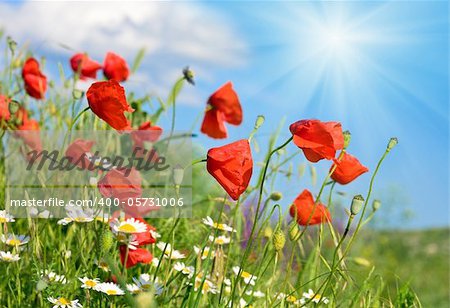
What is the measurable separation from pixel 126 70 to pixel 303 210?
1.23 meters

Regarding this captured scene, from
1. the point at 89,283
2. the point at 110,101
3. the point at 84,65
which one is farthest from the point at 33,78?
the point at 89,283

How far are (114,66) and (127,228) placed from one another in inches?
46.8

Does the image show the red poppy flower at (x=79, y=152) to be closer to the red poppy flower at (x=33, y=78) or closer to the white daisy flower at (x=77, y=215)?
the white daisy flower at (x=77, y=215)

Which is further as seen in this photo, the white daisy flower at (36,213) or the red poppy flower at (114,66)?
the red poppy flower at (114,66)

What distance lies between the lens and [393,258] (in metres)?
6.31

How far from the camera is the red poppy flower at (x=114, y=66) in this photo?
100 inches

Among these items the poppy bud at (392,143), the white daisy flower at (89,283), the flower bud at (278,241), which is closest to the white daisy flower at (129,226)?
the white daisy flower at (89,283)

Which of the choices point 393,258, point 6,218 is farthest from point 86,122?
point 393,258

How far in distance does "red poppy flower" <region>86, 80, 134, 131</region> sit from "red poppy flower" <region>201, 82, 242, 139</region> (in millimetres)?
837

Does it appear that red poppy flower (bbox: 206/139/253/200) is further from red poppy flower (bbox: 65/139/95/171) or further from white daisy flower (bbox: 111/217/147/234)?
red poppy flower (bbox: 65/139/95/171)

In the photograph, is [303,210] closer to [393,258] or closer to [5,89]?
[5,89]

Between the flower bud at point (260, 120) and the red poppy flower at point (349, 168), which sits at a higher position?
the flower bud at point (260, 120)

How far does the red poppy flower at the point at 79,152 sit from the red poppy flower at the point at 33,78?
75 cm

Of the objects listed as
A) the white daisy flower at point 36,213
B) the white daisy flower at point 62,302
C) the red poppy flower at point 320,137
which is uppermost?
the red poppy flower at point 320,137
